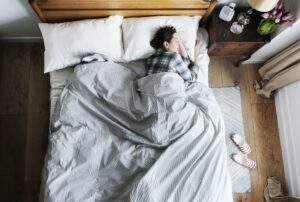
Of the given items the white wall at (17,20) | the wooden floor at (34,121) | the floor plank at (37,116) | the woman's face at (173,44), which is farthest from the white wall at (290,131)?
the white wall at (17,20)

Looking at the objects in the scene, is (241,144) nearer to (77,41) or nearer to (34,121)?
(77,41)

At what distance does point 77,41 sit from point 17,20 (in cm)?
49

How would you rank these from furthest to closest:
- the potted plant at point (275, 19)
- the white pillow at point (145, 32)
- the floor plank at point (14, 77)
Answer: the floor plank at point (14, 77)
the white pillow at point (145, 32)
the potted plant at point (275, 19)

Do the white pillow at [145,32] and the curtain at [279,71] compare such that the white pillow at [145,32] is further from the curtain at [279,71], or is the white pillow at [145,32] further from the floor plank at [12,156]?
the floor plank at [12,156]

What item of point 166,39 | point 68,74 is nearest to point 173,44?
point 166,39

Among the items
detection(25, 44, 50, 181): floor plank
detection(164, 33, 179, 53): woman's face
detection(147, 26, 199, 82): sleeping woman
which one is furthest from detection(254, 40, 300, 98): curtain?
detection(25, 44, 50, 181): floor plank

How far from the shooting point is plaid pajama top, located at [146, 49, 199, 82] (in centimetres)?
171

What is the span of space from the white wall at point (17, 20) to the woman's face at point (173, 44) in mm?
869

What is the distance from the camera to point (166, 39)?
172 centimetres

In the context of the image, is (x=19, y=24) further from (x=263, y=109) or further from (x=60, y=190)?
(x=263, y=109)

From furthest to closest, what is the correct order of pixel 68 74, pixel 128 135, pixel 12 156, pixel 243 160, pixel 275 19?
pixel 243 160 → pixel 12 156 → pixel 68 74 → pixel 275 19 → pixel 128 135

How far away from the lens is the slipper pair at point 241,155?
204 cm

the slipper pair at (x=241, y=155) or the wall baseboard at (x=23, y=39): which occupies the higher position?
the wall baseboard at (x=23, y=39)

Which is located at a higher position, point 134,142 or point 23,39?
point 23,39
